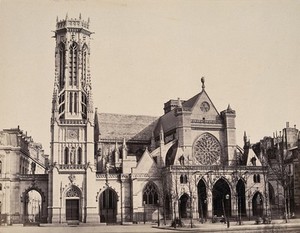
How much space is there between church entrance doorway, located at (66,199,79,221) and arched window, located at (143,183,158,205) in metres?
7.84

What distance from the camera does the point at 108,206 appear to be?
192 feet

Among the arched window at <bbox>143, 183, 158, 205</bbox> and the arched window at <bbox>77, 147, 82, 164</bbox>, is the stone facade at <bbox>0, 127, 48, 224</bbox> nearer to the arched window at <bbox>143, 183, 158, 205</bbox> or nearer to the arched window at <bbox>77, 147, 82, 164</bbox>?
the arched window at <bbox>77, 147, 82, 164</bbox>

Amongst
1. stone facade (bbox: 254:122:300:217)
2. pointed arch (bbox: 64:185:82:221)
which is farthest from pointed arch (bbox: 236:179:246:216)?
pointed arch (bbox: 64:185:82:221)

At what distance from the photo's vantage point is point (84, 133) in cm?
5669

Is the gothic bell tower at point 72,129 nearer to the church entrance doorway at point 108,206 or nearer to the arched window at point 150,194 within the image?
the church entrance doorway at point 108,206

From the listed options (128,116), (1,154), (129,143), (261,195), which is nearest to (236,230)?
(261,195)

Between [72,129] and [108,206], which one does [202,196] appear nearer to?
[108,206]

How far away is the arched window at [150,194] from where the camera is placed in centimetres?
5657

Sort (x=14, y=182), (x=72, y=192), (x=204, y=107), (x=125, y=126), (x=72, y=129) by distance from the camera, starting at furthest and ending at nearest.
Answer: (x=125, y=126), (x=204, y=107), (x=72, y=129), (x=72, y=192), (x=14, y=182)

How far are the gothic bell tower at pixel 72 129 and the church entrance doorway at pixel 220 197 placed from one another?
14.8m

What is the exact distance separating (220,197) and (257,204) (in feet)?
16.8

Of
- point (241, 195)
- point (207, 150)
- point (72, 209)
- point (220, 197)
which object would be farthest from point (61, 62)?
point (241, 195)

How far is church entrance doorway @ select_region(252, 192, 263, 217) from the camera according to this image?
58.8 metres

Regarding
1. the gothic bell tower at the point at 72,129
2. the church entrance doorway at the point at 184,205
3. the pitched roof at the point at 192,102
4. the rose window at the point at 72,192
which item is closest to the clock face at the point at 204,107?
the pitched roof at the point at 192,102
